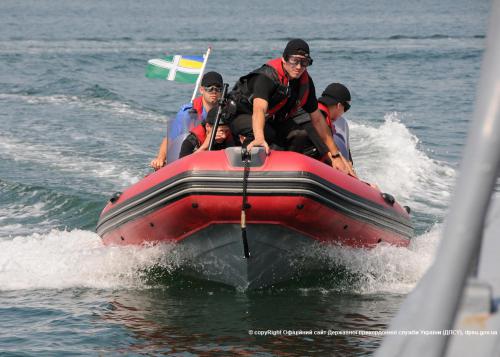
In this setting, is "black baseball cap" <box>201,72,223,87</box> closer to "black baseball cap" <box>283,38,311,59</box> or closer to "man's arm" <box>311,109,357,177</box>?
"man's arm" <box>311,109,357,177</box>

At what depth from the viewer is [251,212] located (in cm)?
554

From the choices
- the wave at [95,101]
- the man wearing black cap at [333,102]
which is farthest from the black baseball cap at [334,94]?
the wave at [95,101]

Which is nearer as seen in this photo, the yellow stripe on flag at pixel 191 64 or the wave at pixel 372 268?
the wave at pixel 372 268

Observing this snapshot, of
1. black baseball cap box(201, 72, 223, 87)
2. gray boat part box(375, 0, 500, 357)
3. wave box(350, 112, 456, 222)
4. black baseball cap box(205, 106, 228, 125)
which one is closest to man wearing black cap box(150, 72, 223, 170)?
black baseball cap box(201, 72, 223, 87)

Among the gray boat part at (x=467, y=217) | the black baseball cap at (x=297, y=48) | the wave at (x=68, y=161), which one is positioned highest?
the wave at (x=68, y=161)

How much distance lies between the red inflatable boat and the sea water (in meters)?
0.16

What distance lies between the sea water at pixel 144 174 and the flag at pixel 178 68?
1220 mm

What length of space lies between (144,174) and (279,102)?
15.7ft

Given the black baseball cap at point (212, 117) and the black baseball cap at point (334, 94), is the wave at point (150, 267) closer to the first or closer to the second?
the black baseball cap at point (212, 117)

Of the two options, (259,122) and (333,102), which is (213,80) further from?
(259,122)

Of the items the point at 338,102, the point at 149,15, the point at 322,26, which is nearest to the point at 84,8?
the point at 149,15

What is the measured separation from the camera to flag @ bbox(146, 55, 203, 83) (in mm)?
9534

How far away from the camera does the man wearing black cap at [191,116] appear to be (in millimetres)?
6875

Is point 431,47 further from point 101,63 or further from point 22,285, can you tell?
point 22,285
